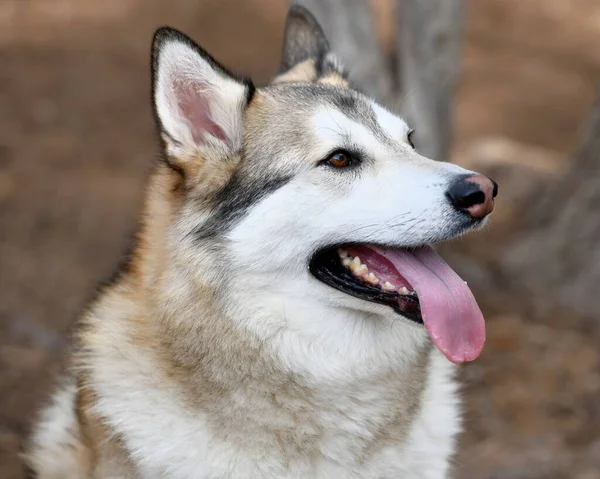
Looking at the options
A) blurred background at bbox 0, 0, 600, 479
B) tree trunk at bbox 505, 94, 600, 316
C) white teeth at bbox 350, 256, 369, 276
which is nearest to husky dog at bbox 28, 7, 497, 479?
white teeth at bbox 350, 256, 369, 276

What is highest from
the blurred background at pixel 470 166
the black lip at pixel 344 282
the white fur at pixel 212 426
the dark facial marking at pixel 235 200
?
the dark facial marking at pixel 235 200

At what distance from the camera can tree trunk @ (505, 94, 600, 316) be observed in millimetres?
Answer: 6801

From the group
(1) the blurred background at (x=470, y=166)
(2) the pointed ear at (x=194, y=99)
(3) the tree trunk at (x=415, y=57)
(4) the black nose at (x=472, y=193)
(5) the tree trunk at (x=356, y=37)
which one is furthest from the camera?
(3) the tree trunk at (x=415, y=57)

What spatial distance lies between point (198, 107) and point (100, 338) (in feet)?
3.78

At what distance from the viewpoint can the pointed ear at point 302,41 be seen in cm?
459

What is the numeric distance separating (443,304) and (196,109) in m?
1.38

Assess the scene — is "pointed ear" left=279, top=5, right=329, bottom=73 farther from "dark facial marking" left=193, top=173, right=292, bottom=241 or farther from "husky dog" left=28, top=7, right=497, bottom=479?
"dark facial marking" left=193, top=173, right=292, bottom=241

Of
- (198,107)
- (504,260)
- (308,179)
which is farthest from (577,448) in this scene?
(198,107)

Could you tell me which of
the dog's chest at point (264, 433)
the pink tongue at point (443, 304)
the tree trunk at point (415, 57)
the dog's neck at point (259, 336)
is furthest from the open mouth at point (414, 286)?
the tree trunk at point (415, 57)

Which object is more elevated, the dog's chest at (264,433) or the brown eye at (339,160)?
the brown eye at (339,160)

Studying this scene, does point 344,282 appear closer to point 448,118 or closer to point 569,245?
point 569,245

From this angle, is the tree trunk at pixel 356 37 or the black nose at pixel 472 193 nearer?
the black nose at pixel 472 193

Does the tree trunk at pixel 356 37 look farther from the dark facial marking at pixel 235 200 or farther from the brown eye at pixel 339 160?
the dark facial marking at pixel 235 200

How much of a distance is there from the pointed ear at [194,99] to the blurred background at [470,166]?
106cm
